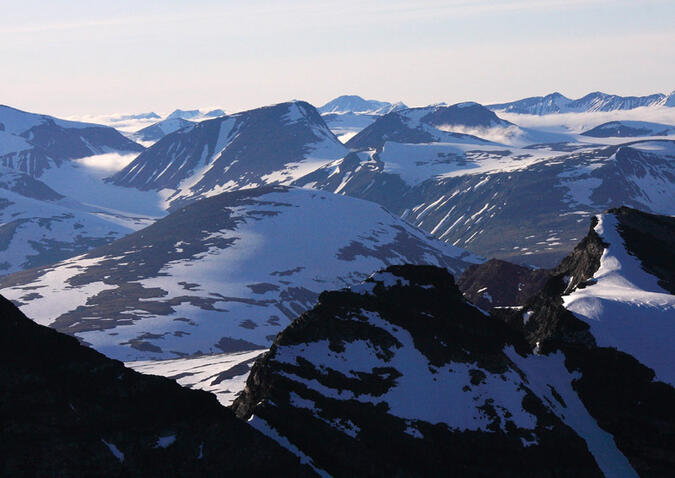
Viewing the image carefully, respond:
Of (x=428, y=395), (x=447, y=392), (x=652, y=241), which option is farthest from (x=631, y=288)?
(x=428, y=395)

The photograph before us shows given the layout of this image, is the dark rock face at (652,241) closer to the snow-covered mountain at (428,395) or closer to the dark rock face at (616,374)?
the dark rock face at (616,374)

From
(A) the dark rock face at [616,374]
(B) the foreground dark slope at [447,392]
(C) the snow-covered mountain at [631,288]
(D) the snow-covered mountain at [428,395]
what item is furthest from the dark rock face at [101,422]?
(C) the snow-covered mountain at [631,288]

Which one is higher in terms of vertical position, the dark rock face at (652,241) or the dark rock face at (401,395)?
the dark rock face at (652,241)

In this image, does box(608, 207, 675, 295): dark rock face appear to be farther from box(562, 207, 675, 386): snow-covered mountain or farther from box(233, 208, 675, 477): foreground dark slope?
box(233, 208, 675, 477): foreground dark slope

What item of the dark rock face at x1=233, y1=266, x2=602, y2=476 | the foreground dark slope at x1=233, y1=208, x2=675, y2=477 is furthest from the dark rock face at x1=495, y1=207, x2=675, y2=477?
the dark rock face at x1=233, y1=266, x2=602, y2=476

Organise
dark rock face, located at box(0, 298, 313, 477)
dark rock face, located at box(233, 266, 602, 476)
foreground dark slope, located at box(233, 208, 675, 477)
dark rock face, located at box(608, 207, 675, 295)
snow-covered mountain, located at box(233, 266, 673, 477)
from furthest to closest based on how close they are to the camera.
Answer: dark rock face, located at box(608, 207, 675, 295) → foreground dark slope, located at box(233, 208, 675, 477) → snow-covered mountain, located at box(233, 266, 673, 477) → dark rock face, located at box(233, 266, 602, 476) → dark rock face, located at box(0, 298, 313, 477)

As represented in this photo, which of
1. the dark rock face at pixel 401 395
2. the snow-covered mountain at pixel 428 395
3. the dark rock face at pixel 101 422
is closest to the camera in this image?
the dark rock face at pixel 101 422

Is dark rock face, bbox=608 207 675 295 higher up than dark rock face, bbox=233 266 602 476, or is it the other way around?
dark rock face, bbox=608 207 675 295
